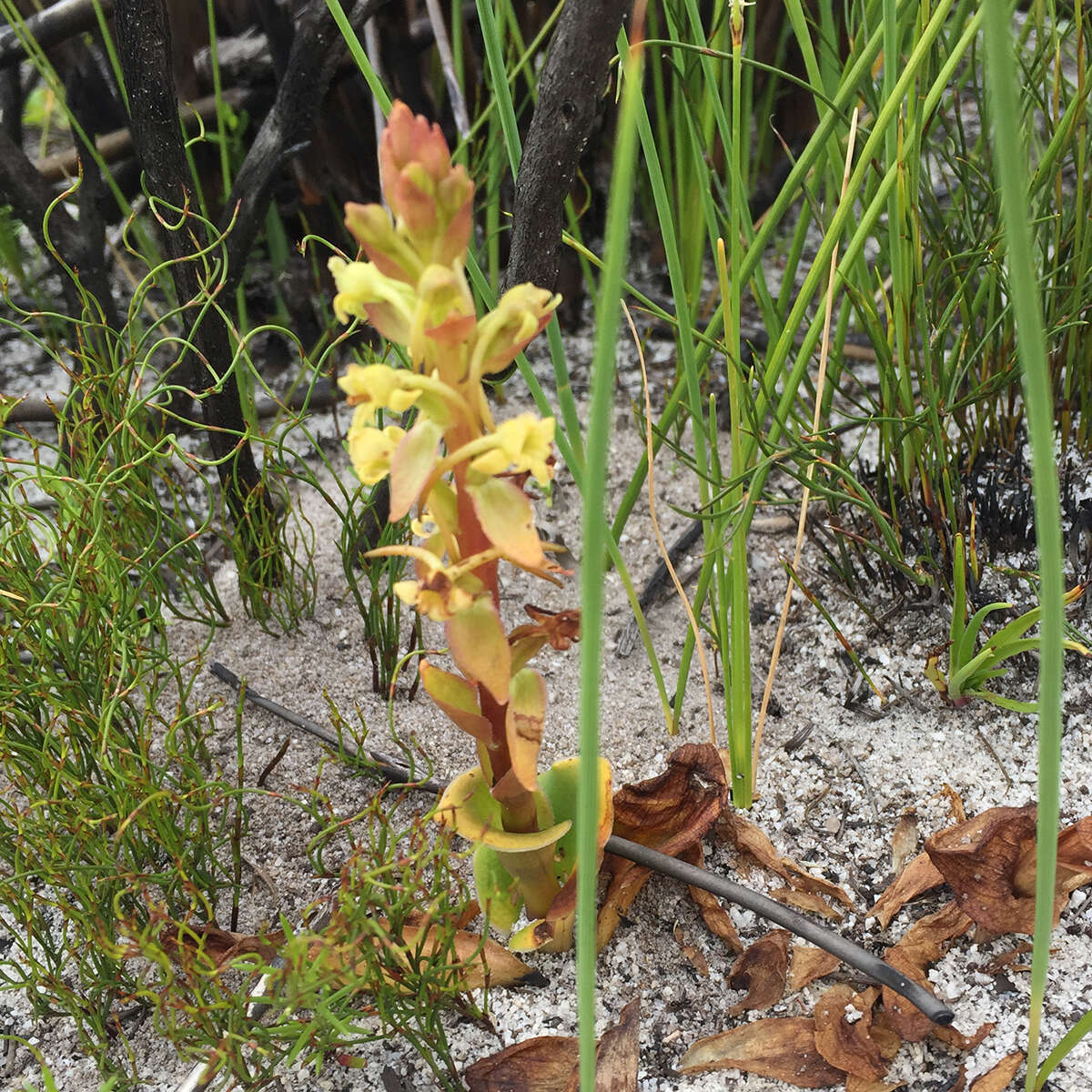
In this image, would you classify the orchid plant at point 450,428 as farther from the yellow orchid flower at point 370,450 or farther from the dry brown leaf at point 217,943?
the dry brown leaf at point 217,943

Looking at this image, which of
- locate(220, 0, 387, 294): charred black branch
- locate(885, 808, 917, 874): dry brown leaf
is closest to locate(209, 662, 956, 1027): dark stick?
locate(885, 808, 917, 874): dry brown leaf

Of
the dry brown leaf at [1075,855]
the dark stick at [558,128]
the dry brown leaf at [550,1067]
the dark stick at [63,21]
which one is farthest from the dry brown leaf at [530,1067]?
the dark stick at [63,21]

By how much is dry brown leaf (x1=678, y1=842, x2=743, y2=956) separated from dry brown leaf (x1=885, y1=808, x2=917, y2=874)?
12cm

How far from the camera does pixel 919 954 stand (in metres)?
0.62

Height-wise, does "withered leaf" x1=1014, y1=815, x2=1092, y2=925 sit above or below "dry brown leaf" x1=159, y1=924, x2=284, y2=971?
below

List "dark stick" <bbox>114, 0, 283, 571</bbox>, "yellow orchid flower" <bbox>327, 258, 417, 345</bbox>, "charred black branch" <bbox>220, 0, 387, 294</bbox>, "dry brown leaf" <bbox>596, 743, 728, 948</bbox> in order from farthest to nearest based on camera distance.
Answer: "charred black branch" <bbox>220, 0, 387, 294</bbox>, "dark stick" <bbox>114, 0, 283, 571</bbox>, "dry brown leaf" <bbox>596, 743, 728, 948</bbox>, "yellow orchid flower" <bbox>327, 258, 417, 345</bbox>

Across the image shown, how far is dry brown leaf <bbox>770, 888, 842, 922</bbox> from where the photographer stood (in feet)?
2.14

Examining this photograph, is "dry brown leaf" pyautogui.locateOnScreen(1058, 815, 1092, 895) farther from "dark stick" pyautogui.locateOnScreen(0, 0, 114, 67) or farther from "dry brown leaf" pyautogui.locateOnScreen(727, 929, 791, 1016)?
"dark stick" pyautogui.locateOnScreen(0, 0, 114, 67)

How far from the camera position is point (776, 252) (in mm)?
1354

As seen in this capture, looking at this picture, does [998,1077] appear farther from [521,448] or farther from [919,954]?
[521,448]

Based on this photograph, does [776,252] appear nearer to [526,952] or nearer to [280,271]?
[280,271]

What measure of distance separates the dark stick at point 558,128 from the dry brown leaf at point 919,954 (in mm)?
477

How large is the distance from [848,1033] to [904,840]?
16 centimetres

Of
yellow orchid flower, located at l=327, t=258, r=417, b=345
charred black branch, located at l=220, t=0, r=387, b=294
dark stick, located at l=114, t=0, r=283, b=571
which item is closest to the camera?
yellow orchid flower, located at l=327, t=258, r=417, b=345
